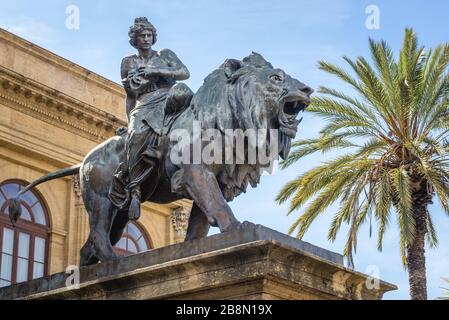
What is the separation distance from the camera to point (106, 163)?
365 inches

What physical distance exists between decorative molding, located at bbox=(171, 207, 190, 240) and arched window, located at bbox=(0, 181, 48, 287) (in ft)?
16.7

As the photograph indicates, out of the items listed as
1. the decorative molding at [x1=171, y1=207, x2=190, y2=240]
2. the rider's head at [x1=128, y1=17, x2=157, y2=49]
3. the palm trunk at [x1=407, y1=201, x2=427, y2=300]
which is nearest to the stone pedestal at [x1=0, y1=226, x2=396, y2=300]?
the rider's head at [x1=128, y1=17, x2=157, y2=49]

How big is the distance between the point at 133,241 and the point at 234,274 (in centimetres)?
2378

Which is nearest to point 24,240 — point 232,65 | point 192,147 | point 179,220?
point 179,220

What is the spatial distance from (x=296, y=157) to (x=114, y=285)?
47.6 ft

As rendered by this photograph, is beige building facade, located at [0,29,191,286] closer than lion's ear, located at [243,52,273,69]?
No

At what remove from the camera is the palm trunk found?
804 inches

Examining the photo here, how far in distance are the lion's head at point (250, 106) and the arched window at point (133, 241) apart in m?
21.4

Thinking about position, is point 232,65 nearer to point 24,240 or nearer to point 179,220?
point 24,240

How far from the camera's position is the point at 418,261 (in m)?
20.5

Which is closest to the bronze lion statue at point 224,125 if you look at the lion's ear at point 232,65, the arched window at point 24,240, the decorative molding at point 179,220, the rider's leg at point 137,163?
the lion's ear at point 232,65

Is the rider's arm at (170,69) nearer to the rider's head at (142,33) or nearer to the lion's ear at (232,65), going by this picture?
the rider's head at (142,33)

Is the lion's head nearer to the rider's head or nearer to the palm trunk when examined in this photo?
the rider's head
